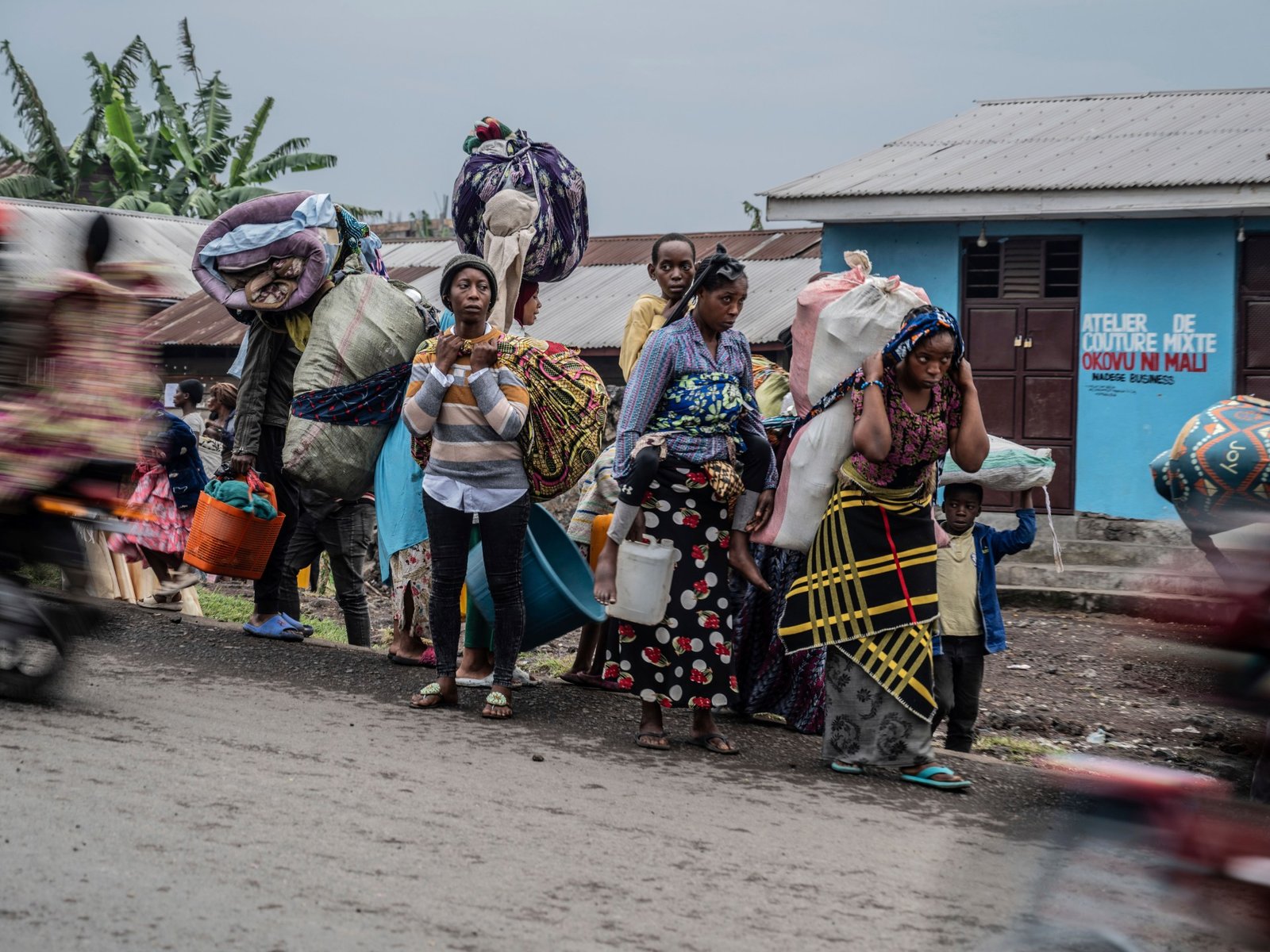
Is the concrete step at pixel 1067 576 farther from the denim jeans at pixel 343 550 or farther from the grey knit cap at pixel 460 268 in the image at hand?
the grey knit cap at pixel 460 268

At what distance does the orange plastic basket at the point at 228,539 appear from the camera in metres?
7.68

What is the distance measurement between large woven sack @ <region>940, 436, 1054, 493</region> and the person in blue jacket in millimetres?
49

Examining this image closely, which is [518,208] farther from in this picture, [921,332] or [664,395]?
[921,332]

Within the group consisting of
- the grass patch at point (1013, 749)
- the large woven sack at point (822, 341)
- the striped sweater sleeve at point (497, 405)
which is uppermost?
the large woven sack at point (822, 341)

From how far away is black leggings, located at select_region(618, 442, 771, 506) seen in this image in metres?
5.79

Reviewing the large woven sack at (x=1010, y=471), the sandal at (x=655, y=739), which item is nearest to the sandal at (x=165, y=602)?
the sandal at (x=655, y=739)

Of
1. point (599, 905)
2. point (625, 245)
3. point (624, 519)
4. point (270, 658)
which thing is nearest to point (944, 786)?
point (624, 519)

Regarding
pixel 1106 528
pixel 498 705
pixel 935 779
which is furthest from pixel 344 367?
pixel 1106 528

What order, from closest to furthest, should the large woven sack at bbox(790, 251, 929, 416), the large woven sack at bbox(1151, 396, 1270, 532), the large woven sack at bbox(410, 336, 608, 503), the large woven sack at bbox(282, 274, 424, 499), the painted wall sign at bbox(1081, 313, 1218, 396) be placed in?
the large woven sack at bbox(1151, 396, 1270, 532) < the large woven sack at bbox(790, 251, 929, 416) < the large woven sack at bbox(410, 336, 608, 503) < the large woven sack at bbox(282, 274, 424, 499) < the painted wall sign at bbox(1081, 313, 1218, 396)

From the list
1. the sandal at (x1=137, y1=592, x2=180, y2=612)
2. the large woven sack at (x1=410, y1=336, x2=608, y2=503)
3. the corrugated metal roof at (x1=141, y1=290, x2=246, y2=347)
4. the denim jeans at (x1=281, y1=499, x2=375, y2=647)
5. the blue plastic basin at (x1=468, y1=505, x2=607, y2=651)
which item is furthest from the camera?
the corrugated metal roof at (x1=141, y1=290, x2=246, y2=347)

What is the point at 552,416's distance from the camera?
6453 mm

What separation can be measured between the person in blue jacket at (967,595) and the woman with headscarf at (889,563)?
2.69 ft

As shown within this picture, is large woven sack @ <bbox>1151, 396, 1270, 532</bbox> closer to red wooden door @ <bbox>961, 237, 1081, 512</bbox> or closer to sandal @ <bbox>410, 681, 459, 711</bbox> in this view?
sandal @ <bbox>410, 681, 459, 711</bbox>

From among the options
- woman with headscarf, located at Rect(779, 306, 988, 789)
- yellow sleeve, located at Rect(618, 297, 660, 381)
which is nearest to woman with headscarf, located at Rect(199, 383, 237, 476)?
yellow sleeve, located at Rect(618, 297, 660, 381)
